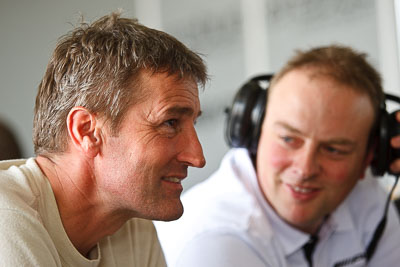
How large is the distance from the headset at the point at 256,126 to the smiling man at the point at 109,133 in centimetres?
55

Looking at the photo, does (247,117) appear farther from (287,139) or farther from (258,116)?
(287,139)

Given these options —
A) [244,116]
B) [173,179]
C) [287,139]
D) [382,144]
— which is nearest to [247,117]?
[244,116]

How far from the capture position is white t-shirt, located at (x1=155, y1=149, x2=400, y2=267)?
4.57 feet

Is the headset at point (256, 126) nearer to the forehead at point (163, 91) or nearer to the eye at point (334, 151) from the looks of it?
the eye at point (334, 151)

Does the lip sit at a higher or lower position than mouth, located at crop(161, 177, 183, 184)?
lower

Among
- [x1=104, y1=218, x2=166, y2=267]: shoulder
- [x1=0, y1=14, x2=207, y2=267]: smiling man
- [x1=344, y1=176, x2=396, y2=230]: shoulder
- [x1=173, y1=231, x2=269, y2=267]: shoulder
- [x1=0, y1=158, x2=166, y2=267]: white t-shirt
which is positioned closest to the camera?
[x1=0, y1=158, x2=166, y2=267]: white t-shirt

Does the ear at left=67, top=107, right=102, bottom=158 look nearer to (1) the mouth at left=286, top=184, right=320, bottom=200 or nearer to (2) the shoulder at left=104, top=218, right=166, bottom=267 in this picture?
(2) the shoulder at left=104, top=218, right=166, bottom=267

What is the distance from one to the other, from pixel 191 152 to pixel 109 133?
148 millimetres

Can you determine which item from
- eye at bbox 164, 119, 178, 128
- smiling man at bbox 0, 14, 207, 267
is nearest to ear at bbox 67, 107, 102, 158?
smiling man at bbox 0, 14, 207, 267

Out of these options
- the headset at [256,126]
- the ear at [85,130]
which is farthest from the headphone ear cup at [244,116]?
the ear at [85,130]

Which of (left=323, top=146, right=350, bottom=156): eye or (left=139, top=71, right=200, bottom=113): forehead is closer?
(left=139, top=71, right=200, bottom=113): forehead

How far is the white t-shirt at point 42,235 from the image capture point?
2.76ft

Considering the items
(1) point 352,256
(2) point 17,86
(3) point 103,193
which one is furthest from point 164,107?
(2) point 17,86

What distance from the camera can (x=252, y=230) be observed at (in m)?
1.46
